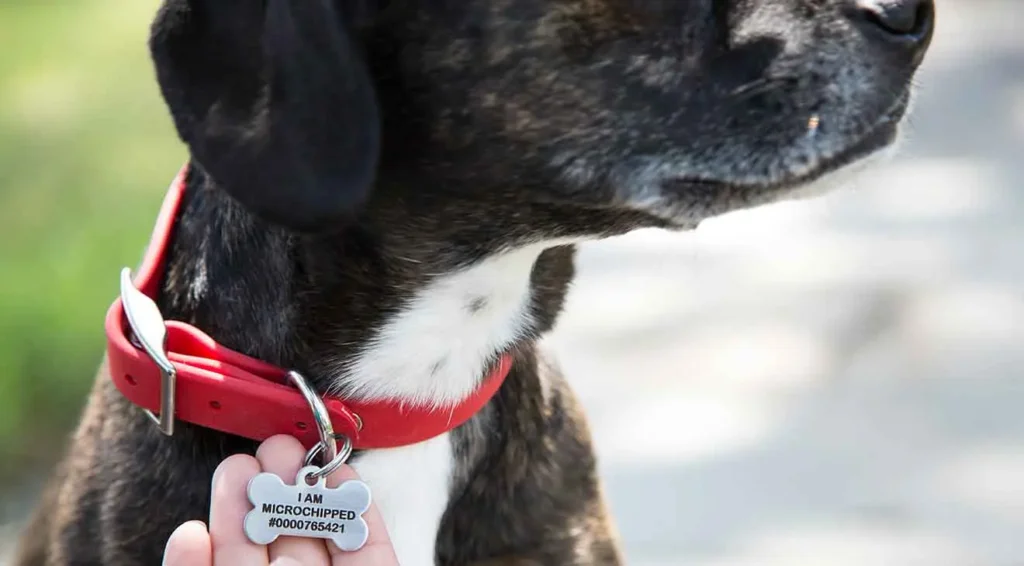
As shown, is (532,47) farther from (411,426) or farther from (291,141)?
(411,426)

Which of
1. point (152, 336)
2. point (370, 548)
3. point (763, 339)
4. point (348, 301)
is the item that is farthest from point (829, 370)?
point (152, 336)

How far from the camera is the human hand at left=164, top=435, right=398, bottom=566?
6.01 feet

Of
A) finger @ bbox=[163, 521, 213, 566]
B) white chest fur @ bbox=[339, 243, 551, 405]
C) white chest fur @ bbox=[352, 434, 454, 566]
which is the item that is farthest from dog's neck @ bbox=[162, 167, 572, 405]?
finger @ bbox=[163, 521, 213, 566]

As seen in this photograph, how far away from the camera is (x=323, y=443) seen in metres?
1.98

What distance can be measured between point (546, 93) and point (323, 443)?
58cm

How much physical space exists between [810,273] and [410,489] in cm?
260

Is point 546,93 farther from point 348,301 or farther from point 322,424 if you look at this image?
point 322,424

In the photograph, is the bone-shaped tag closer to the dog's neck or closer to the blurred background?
the dog's neck

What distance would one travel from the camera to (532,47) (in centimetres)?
195

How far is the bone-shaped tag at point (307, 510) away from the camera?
1.90 meters

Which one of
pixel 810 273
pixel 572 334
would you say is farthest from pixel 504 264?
pixel 810 273

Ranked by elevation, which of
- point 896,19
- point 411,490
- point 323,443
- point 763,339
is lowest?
point 763,339

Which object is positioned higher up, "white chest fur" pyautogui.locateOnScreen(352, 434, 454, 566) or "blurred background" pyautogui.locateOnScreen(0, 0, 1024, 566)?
"white chest fur" pyautogui.locateOnScreen(352, 434, 454, 566)

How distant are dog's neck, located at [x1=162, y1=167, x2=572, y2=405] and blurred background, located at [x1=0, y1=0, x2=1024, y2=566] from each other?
133 cm
